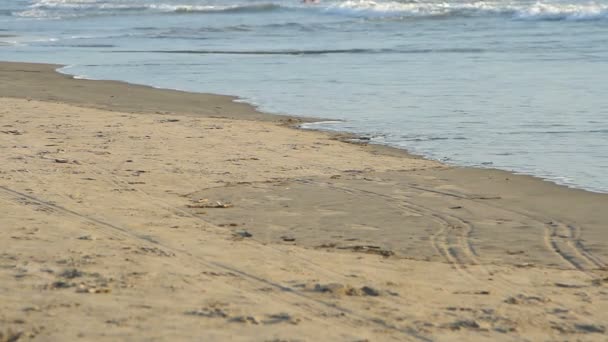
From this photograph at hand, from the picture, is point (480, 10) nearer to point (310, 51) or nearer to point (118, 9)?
point (310, 51)

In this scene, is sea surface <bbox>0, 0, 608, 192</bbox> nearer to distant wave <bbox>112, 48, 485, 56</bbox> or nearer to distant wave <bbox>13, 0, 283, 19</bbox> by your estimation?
distant wave <bbox>112, 48, 485, 56</bbox>

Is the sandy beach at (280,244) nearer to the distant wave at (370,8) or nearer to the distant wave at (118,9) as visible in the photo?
the distant wave at (370,8)

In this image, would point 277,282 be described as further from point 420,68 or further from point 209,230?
point 420,68

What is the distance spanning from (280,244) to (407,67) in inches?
494

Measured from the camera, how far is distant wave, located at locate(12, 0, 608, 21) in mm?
35719

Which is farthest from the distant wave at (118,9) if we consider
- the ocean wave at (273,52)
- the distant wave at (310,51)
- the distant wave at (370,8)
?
the distant wave at (310,51)

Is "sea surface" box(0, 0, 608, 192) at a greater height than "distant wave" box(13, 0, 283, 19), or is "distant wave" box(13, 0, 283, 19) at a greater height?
"sea surface" box(0, 0, 608, 192)

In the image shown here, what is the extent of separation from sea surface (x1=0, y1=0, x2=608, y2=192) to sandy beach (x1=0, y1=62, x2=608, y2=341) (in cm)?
126

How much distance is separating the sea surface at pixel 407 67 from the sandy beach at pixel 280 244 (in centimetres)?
126

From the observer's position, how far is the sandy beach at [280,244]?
489 centimetres

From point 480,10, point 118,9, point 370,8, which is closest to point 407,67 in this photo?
point 480,10

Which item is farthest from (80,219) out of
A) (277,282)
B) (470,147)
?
(470,147)

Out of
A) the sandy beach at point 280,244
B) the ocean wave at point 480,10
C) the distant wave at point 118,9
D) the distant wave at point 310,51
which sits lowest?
the distant wave at point 118,9

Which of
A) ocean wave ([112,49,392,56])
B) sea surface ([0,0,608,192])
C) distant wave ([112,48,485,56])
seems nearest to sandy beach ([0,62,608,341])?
sea surface ([0,0,608,192])
